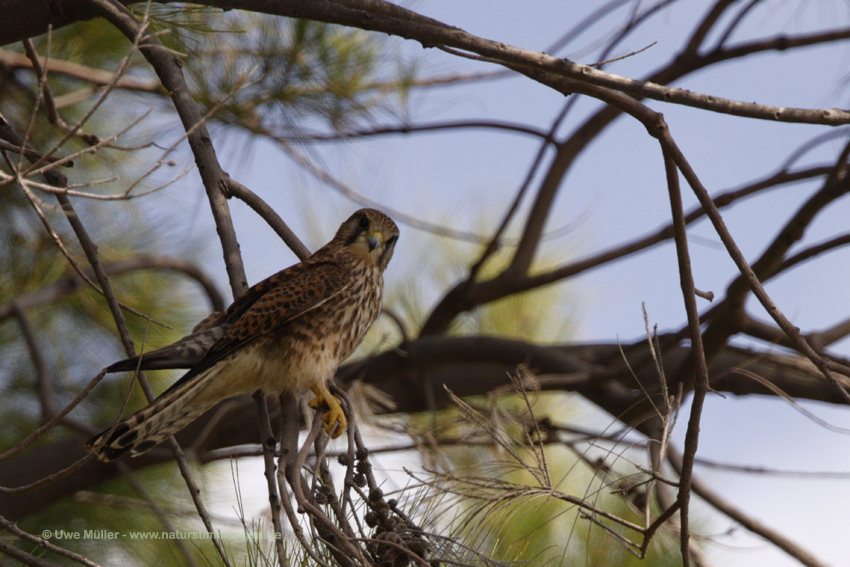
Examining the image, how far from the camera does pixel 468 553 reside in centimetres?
141

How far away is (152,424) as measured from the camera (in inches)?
68.9

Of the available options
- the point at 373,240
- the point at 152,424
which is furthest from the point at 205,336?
the point at 373,240

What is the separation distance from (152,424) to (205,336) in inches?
12.8

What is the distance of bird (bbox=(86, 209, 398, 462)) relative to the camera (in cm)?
178

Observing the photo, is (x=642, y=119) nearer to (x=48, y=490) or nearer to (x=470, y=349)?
(x=470, y=349)

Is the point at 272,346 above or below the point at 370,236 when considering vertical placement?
below

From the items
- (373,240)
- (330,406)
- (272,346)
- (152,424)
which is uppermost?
(373,240)

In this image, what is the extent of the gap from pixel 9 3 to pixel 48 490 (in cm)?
213

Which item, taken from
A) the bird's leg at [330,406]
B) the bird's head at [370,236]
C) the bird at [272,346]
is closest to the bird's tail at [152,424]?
the bird at [272,346]

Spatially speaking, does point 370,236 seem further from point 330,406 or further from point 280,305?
point 330,406

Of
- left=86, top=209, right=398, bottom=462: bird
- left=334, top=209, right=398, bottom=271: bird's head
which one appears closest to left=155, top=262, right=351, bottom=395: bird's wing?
left=86, top=209, right=398, bottom=462: bird

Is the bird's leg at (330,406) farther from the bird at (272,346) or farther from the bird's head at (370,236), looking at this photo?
the bird's head at (370,236)

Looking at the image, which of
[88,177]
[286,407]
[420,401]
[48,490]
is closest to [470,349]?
[420,401]

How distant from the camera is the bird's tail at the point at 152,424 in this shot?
170cm
